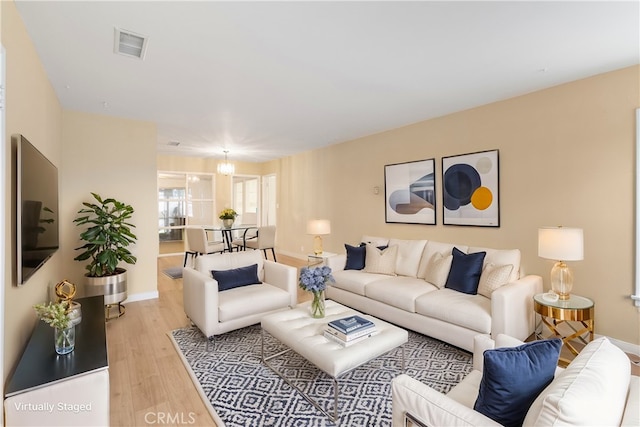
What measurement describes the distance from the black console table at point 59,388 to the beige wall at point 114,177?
2.53m

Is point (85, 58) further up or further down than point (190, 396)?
further up

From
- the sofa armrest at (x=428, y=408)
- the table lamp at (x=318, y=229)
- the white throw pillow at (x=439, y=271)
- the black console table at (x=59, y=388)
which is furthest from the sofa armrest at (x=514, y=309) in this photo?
the black console table at (x=59, y=388)

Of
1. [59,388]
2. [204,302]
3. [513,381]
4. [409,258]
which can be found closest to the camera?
[513,381]

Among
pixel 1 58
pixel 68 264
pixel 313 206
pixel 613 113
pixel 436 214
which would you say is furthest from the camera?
pixel 313 206

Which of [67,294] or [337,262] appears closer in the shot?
[67,294]

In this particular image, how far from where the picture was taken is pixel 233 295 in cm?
317

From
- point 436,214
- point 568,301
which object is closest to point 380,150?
point 436,214

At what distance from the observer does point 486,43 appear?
2.37 metres

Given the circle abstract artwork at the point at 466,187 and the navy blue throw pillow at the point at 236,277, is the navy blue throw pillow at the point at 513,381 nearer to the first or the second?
the navy blue throw pillow at the point at 236,277

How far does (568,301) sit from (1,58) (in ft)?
14.4

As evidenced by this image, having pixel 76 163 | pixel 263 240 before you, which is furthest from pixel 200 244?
pixel 76 163

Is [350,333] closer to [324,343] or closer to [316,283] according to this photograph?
[324,343]

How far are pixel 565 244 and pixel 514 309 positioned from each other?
72 centimetres

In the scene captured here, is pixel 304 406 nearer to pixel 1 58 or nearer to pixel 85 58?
pixel 1 58
